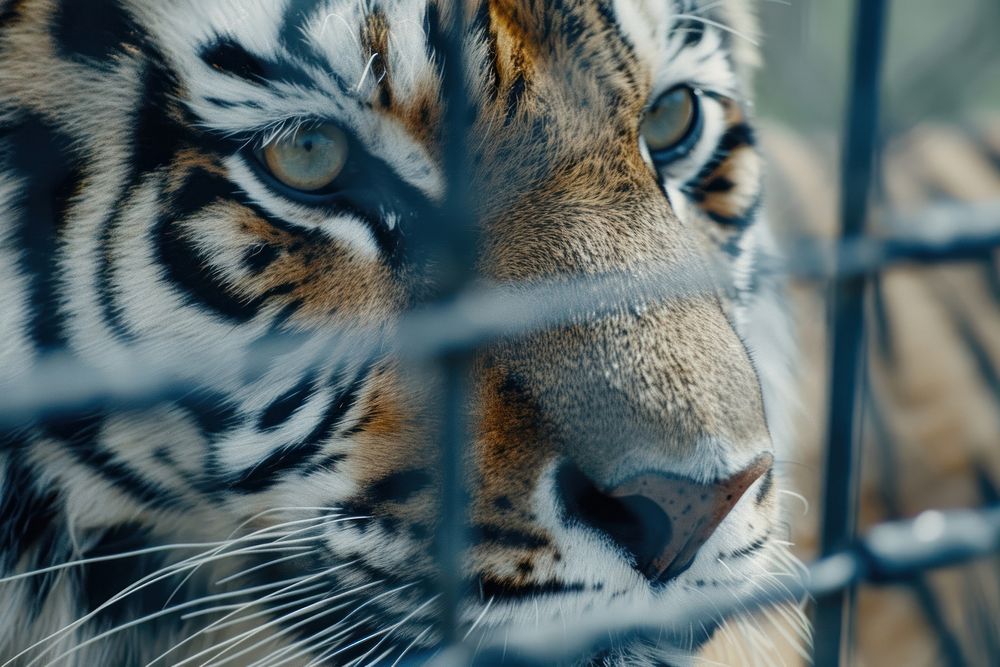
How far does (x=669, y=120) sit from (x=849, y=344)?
270mm

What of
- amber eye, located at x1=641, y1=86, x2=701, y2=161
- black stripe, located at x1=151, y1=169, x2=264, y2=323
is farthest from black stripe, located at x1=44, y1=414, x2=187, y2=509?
amber eye, located at x1=641, y1=86, x2=701, y2=161

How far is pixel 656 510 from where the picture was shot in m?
0.67

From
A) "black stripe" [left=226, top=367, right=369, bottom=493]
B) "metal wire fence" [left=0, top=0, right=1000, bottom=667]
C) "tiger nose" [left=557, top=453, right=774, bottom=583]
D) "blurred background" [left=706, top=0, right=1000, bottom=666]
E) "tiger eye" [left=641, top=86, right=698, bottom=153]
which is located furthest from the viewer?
"blurred background" [left=706, top=0, right=1000, bottom=666]

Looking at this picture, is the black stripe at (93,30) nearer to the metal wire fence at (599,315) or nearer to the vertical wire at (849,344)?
the metal wire fence at (599,315)

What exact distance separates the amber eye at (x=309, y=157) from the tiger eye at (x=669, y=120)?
0.29 m

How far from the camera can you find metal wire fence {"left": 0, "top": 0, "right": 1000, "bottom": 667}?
1.81 ft

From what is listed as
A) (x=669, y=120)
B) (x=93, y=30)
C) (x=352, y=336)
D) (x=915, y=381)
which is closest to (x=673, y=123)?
(x=669, y=120)

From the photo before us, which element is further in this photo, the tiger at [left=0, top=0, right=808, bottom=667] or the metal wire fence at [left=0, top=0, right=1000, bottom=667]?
the tiger at [left=0, top=0, right=808, bottom=667]

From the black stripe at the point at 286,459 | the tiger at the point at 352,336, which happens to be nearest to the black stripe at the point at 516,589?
the tiger at the point at 352,336

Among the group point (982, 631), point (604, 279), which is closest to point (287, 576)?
point (604, 279)

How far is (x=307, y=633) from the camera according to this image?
2.64 ft

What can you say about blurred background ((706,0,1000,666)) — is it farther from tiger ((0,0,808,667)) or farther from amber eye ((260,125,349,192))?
amber eye ((260,125,349,192))

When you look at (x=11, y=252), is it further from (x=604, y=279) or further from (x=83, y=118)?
(x=604, y=279)

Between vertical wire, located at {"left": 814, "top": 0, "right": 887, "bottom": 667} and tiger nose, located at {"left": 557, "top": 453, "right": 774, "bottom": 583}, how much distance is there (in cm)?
16
